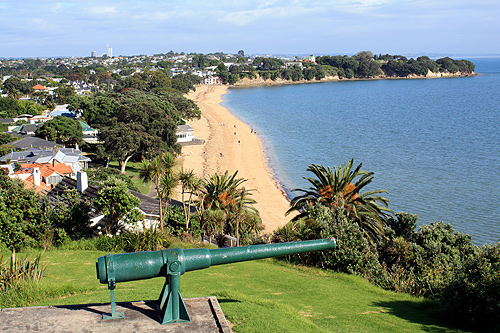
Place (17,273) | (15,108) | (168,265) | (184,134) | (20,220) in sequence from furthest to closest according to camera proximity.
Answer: (15,108)
(184,134)
(20,220)
(17,273)
(168,265)

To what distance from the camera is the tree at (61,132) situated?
178 feet

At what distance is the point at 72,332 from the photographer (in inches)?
232

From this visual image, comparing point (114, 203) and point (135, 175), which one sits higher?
point (114, 203)

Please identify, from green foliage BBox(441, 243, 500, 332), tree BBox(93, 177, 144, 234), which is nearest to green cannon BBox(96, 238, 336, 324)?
green foliage BBox(441, 243, 500, 332)

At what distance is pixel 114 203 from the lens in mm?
15766

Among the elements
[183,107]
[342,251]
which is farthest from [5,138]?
[342,251]

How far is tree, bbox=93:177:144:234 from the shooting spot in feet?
50.8

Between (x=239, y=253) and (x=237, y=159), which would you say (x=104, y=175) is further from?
(x=239, y=253)

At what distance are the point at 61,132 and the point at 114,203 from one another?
43660mm

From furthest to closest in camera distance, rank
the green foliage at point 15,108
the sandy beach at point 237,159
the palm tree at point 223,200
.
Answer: the green foliage at point 15,108 < the sandy beach at point 237,159 < the palm tree at point 223,200

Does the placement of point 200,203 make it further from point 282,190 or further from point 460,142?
point 460,142

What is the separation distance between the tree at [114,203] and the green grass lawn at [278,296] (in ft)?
6.19

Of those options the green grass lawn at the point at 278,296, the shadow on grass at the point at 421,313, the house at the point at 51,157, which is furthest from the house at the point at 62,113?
the shadow on grass at the point at 421,313

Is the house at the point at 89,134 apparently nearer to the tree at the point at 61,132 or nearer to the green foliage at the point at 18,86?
the tree at the point at 61,132
